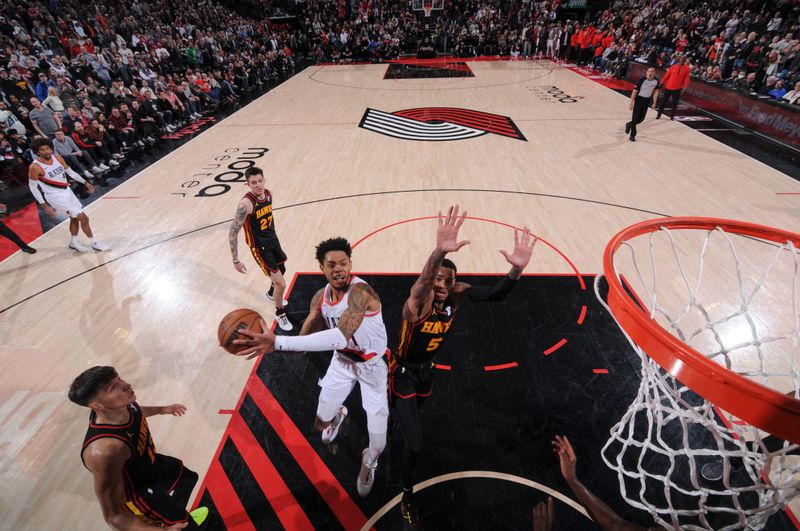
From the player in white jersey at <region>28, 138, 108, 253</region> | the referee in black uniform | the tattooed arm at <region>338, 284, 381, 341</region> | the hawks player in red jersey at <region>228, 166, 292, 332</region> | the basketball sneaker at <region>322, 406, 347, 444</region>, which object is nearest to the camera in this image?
the tattooed arm at <region>338, 284, 381, 341</region>

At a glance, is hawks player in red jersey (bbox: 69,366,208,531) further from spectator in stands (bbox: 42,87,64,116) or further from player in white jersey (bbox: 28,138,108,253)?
spectator in stands (bbox: 42,87,64,116)

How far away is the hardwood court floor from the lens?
3680 mm

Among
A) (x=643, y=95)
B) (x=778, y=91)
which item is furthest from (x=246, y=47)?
(x=778, y=91)

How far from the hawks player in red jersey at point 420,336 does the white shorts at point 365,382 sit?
89 millimetres

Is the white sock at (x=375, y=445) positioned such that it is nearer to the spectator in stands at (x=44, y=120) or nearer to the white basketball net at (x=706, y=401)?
the white basketball net at (x=706, y=401)

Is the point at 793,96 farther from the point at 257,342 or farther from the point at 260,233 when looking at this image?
the point at 257,342

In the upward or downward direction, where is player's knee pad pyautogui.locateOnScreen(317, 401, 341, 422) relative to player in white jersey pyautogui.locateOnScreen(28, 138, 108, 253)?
downward

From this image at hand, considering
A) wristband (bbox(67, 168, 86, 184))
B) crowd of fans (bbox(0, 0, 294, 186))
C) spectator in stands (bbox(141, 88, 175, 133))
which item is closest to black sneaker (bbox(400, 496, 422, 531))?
wristband (bbox(67, 168, 86, 184))

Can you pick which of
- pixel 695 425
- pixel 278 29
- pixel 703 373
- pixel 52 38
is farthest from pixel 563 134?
pixel 278 29

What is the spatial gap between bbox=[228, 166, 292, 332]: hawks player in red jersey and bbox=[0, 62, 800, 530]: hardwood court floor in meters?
0.50

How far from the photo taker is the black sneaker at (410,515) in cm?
282

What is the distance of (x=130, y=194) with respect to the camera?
7.96 metres

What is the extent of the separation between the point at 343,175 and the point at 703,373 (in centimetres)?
748

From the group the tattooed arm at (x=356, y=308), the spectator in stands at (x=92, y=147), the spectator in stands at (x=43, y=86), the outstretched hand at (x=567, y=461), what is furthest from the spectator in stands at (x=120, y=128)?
the outstretched hand at (x=567, y=461)
